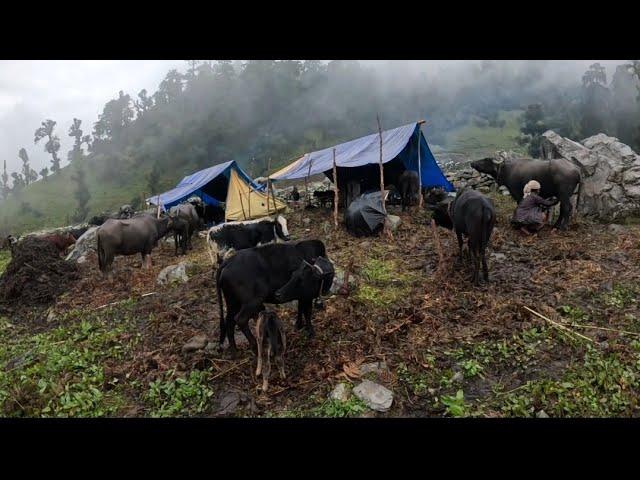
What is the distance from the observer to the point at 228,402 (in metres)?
5.05

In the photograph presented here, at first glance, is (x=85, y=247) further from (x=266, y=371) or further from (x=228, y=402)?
(x=266, y=371)

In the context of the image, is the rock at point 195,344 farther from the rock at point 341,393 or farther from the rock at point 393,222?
the rock at point 393,222

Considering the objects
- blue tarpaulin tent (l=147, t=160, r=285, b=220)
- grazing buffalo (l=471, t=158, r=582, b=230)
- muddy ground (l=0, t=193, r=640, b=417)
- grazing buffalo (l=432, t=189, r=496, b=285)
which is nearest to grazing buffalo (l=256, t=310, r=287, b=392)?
muddy ground (l=0, t=193, r=640, b=417)

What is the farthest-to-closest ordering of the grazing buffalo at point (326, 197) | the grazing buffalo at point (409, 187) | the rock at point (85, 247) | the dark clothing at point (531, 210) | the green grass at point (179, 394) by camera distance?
the grazing buffalo at point (326, 197) < the grazing buffalo at point (409, 187) < the rock at point (85, 247) < the dark clothing at point (531, 210) < the green grass at point (179, 394)

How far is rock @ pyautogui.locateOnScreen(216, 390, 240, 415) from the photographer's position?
16.1 feet

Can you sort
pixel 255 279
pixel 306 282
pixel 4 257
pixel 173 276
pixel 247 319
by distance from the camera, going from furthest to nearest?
pixel 4 257, pixel 173 276, pixel 306 282, pixel 255 279, pixel 247 319

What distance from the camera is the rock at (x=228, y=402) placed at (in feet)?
16.1

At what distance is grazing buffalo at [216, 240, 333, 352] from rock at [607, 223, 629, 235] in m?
8.50

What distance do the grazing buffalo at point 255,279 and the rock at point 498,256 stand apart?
4560 mm

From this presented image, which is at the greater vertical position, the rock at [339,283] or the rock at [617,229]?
the rock at [339,283]

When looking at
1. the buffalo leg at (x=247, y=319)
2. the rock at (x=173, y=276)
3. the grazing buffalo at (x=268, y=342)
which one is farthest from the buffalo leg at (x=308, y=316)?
the rock at (x=173, y=276)

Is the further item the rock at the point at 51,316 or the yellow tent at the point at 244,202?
the yellow tent at the point at 244,202

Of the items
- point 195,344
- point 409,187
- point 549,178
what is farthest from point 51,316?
point 549,178

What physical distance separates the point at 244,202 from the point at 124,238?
22.5 ft
